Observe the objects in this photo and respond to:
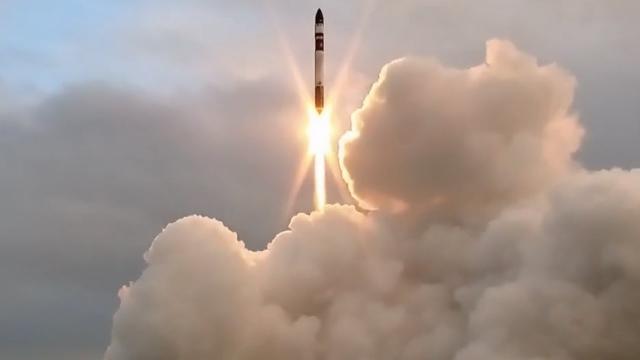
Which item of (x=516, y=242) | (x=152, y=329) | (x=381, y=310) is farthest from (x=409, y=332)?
(x=152, y=329)

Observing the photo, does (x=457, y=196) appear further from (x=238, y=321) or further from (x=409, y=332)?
(x=238, y=321)

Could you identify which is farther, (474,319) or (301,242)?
(301,242)

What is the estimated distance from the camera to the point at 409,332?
247 ft

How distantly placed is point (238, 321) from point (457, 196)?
12.6m

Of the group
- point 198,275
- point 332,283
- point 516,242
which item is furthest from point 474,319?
point 198,275

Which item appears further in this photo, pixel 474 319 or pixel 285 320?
pixel 285 320

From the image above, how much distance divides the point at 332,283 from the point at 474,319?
913cm

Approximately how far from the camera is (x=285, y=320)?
7719 cm

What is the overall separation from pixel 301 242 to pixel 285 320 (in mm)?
4084

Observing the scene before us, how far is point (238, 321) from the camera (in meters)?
76.3

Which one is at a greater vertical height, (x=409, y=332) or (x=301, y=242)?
(x=301, y=242)

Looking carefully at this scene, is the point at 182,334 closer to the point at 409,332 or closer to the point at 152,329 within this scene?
the point at 152,329

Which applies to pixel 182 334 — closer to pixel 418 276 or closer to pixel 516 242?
pixel 418 276

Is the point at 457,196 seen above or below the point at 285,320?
above
